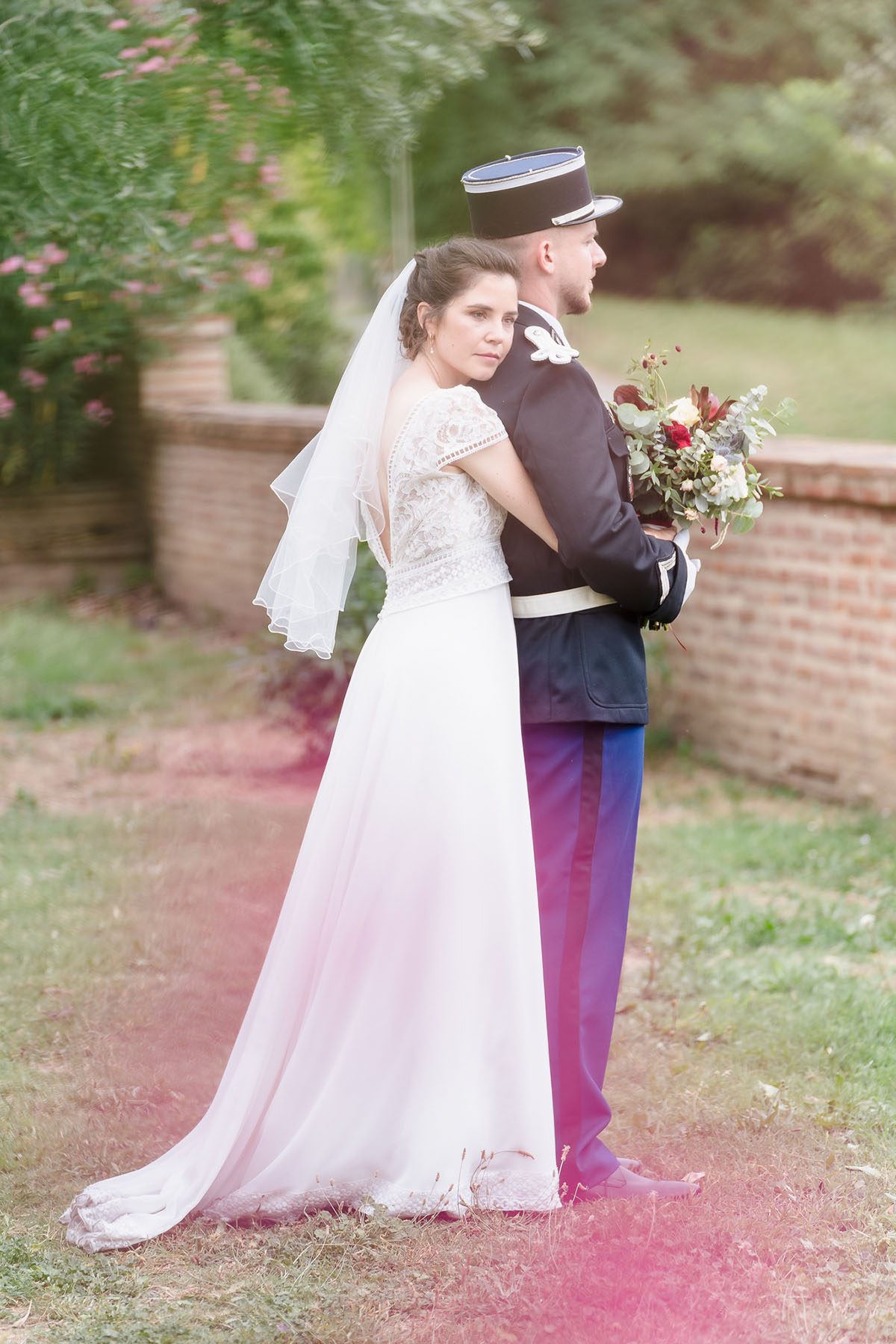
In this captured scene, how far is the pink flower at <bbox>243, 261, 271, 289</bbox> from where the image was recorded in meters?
11.2

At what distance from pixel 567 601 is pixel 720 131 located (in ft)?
65.7

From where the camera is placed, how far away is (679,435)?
10.4 ft

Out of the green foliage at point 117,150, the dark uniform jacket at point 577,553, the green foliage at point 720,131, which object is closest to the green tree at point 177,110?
the green foliage at point 117,150

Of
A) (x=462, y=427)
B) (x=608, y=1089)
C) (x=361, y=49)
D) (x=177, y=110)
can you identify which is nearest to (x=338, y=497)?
(x=462, y=427)

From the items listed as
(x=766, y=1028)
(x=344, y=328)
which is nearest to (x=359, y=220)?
(x=344, y=328)

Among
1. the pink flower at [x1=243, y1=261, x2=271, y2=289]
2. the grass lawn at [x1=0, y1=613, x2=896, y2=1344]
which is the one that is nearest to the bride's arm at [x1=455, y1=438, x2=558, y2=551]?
the grass lawn at [x1=0, y1=613, x2=896, y2=1344]

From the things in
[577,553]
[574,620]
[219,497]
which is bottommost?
[219,497]

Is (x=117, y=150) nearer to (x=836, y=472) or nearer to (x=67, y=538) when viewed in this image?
(x=836, y=472)

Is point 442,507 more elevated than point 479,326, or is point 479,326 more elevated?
point 479,326

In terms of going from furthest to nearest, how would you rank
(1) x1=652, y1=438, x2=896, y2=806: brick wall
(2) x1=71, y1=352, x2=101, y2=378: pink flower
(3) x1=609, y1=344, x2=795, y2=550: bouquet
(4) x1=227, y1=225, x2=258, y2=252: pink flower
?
(2) x1=71, y1=352, x2=101, y2=378: pink flower < (4) x1=227, y1=225, x2=258, y2=252: pink flower < (1) x1=652, y1=438, x2=896, y2=806: brick wall < (3) x1=609, y1=344, x2=795, y2=550: bouquet

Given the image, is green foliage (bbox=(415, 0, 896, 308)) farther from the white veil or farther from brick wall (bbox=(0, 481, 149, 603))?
the white veil

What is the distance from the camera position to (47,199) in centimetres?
586

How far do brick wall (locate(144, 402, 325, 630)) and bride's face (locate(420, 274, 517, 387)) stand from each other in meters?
6.24

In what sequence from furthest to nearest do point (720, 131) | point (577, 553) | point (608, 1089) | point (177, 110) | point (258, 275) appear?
point (720, 131) < point (258, 275) < point (177, 110) < point (608, 1089) < point (577, 553)
